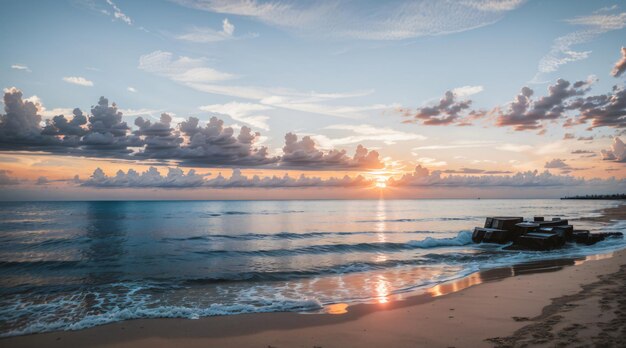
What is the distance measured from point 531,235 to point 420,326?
2233 centimetres

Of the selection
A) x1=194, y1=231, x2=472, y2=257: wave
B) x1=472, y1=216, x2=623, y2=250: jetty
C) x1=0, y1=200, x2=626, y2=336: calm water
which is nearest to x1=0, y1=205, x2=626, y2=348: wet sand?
x1=0, y1=200, x2=626, y2=336: calm water

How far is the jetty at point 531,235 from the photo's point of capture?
26.1 meters

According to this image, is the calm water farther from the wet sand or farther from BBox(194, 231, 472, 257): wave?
the wet sand

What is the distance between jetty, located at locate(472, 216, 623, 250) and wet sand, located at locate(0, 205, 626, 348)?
14.1m

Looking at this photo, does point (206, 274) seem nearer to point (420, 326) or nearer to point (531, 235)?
point (420, 326)

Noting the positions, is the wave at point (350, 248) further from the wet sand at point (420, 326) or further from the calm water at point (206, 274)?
the wet sand at point (420, 326)

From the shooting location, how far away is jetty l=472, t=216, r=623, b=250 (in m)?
26.1

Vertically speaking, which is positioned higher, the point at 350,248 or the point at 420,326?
the point at 420,326

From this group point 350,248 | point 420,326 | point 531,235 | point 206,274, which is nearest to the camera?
point 420,326

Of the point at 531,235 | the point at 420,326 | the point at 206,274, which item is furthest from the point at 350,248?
the point at 420,326

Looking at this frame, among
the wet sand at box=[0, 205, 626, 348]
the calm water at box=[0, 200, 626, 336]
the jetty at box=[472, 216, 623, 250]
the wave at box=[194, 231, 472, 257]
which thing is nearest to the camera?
the wet sand at box=[0, 205, 626, 348]

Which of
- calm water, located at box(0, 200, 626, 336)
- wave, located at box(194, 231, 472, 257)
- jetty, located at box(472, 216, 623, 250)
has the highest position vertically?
jetty, located at box(472, 216, 623, 250)

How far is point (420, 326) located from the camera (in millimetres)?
9414

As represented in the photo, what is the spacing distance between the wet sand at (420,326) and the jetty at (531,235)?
555 inches
